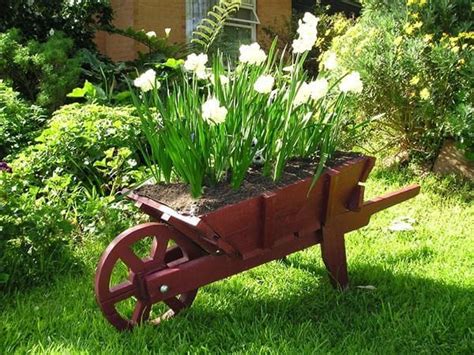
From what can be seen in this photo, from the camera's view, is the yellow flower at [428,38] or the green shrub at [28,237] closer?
the green shrub at [28,237]

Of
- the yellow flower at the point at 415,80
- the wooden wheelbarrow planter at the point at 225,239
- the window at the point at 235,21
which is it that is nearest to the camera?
the wooden wheelbarrow planter at the point at 225,239

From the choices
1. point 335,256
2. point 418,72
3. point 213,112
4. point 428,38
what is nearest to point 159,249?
point 213,112

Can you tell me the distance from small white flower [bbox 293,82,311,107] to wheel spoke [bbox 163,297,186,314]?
3.66 feet

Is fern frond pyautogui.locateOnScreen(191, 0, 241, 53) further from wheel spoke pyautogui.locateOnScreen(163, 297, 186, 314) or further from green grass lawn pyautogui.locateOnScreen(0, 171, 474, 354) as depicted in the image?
wheel spoke pyautogui.locateOnScreen(163, 297, 186, 314)

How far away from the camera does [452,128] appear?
195 inches

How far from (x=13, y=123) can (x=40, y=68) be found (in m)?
1.17

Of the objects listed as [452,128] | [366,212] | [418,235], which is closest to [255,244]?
[366,212]

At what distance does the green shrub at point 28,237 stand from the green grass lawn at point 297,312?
0.40 feet

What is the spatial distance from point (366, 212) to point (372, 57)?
2.70 metres

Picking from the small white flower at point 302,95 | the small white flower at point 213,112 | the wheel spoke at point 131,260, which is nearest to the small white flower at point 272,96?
the small white flower at point 302,95

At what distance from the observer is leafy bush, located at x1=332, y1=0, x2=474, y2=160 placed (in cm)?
508

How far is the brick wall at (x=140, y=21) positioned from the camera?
27.9ft

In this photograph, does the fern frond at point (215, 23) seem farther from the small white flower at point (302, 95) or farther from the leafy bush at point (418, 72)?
the small white flower at point (302, 95)

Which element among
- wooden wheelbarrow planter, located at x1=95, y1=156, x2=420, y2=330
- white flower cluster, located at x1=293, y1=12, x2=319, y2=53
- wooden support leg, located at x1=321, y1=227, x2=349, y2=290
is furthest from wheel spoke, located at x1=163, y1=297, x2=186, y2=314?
white flower cluster, located at x1=293, y1=12, x2=319, y2=53
